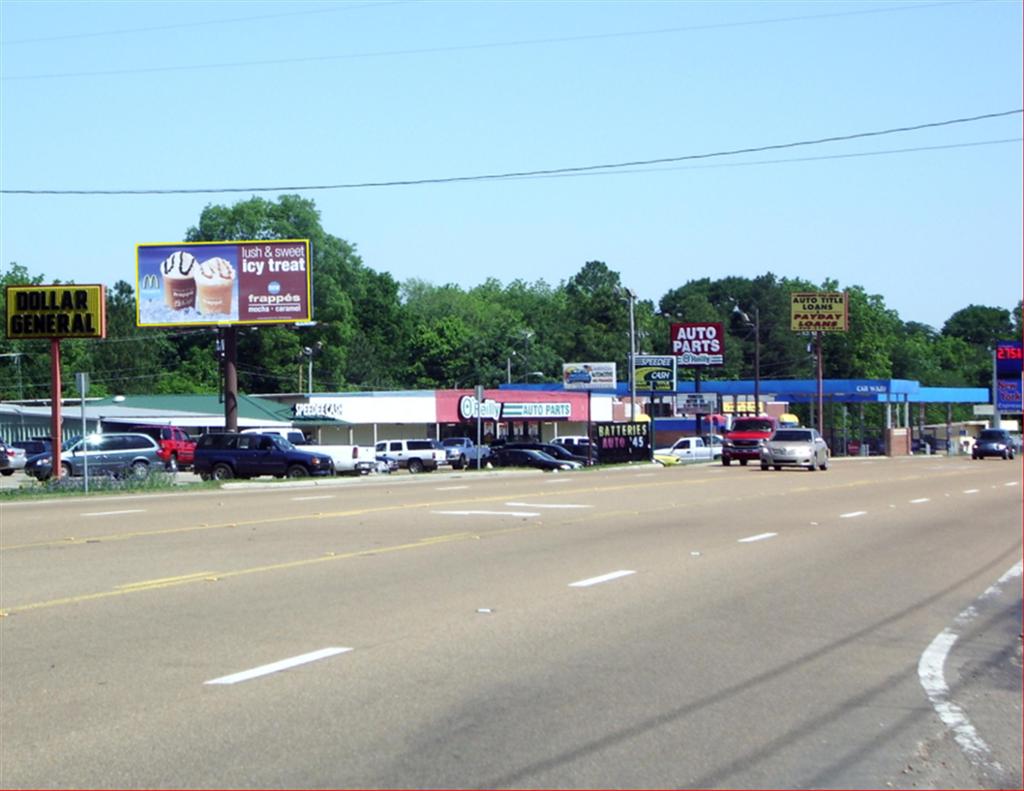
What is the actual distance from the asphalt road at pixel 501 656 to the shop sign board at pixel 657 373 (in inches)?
2044

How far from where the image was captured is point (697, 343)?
8369 centimetres

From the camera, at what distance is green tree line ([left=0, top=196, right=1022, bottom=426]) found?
10300 cm

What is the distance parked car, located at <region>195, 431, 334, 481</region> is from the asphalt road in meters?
22.2

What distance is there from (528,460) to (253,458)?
16.0m

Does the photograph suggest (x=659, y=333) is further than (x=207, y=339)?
Yes

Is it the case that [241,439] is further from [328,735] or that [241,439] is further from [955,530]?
[328,735]

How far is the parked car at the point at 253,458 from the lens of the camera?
145ft

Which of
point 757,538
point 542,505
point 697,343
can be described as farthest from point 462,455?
point 757,538

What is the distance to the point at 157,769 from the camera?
700cm

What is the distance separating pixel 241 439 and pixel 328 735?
37.8 m

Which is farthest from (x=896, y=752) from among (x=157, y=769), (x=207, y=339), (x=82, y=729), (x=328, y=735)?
(x=207, y=339)

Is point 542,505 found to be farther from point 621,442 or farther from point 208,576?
point 621,442

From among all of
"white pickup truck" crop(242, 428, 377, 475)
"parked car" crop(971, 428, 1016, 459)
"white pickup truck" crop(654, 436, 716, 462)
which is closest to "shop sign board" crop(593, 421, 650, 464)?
"white pickup truck" crop(654, 436, 716, 462)

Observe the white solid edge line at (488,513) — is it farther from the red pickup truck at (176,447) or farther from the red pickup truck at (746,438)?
the red pickup truck at (176,447)
